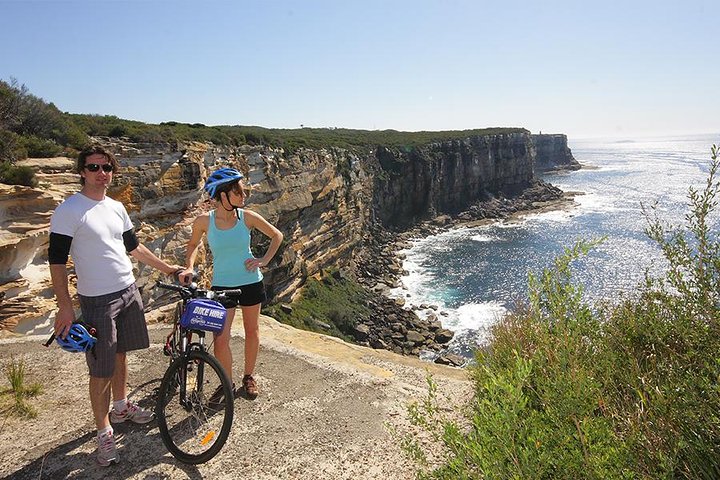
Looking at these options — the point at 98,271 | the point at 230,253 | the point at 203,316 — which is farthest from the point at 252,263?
the point at 98,271

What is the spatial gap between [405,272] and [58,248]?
4279 centimetres

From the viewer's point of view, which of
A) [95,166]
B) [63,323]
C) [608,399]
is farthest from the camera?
[95,166]

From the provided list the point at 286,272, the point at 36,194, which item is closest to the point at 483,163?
the point at 286,272

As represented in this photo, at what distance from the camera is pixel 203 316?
3.63 meters

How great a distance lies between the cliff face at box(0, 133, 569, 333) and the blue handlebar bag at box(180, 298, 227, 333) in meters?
8.22

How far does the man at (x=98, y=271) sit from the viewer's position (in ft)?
11.0

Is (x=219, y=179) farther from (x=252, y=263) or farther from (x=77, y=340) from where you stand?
(x=77, y=340)

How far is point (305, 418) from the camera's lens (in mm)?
4602

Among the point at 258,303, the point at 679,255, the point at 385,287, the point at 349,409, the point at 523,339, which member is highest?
the point at 679,255

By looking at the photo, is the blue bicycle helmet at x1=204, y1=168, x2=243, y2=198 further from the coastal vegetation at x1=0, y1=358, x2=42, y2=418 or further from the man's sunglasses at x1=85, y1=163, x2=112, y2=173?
the coastal vegetation at x1=0, y1=358, x2=42, y2=418

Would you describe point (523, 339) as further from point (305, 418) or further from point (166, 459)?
point (166, 459)

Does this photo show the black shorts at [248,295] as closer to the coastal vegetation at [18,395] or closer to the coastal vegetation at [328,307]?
the coastal vegetation at [18,395]

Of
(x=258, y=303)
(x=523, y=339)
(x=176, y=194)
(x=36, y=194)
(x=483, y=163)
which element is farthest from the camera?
(x=483, y=163)

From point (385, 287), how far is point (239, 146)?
20885 millimetres
